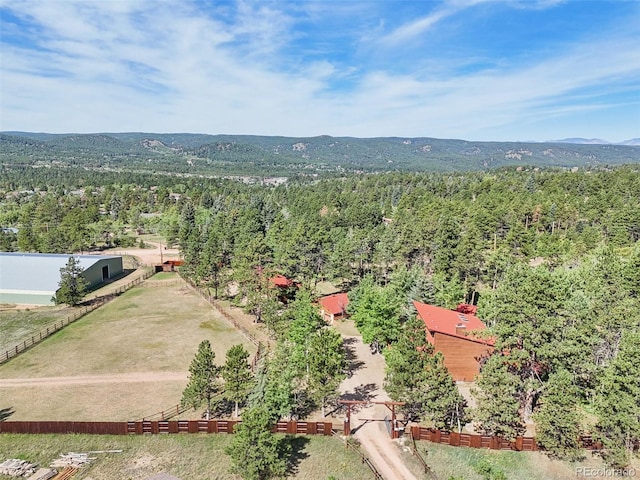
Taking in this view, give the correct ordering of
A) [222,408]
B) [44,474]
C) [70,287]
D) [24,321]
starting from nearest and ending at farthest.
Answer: [44,474]
[222,408]
[24,321]
[70,287]

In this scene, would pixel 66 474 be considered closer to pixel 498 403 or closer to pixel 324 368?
pixel 324 368

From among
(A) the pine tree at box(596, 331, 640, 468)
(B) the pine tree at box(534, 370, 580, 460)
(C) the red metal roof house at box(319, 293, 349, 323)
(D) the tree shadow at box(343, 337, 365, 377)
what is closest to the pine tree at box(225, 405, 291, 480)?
(D) the tree shadow at box(343, 337, 365, 377)

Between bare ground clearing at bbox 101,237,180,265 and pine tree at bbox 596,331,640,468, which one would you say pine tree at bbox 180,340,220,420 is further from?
bare ground clearing at bbox 101,237,180,265

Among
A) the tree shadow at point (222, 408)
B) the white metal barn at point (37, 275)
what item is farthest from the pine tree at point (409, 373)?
the white metal barn at point (37, 275)

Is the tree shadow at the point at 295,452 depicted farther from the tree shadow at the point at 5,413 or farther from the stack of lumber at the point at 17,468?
the tree shadow at the point at 5,413

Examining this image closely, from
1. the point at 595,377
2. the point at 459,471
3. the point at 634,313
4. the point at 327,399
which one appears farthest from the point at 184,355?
the point at 634,313

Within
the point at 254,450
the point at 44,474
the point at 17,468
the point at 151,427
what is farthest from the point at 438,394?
the point at 17,468
